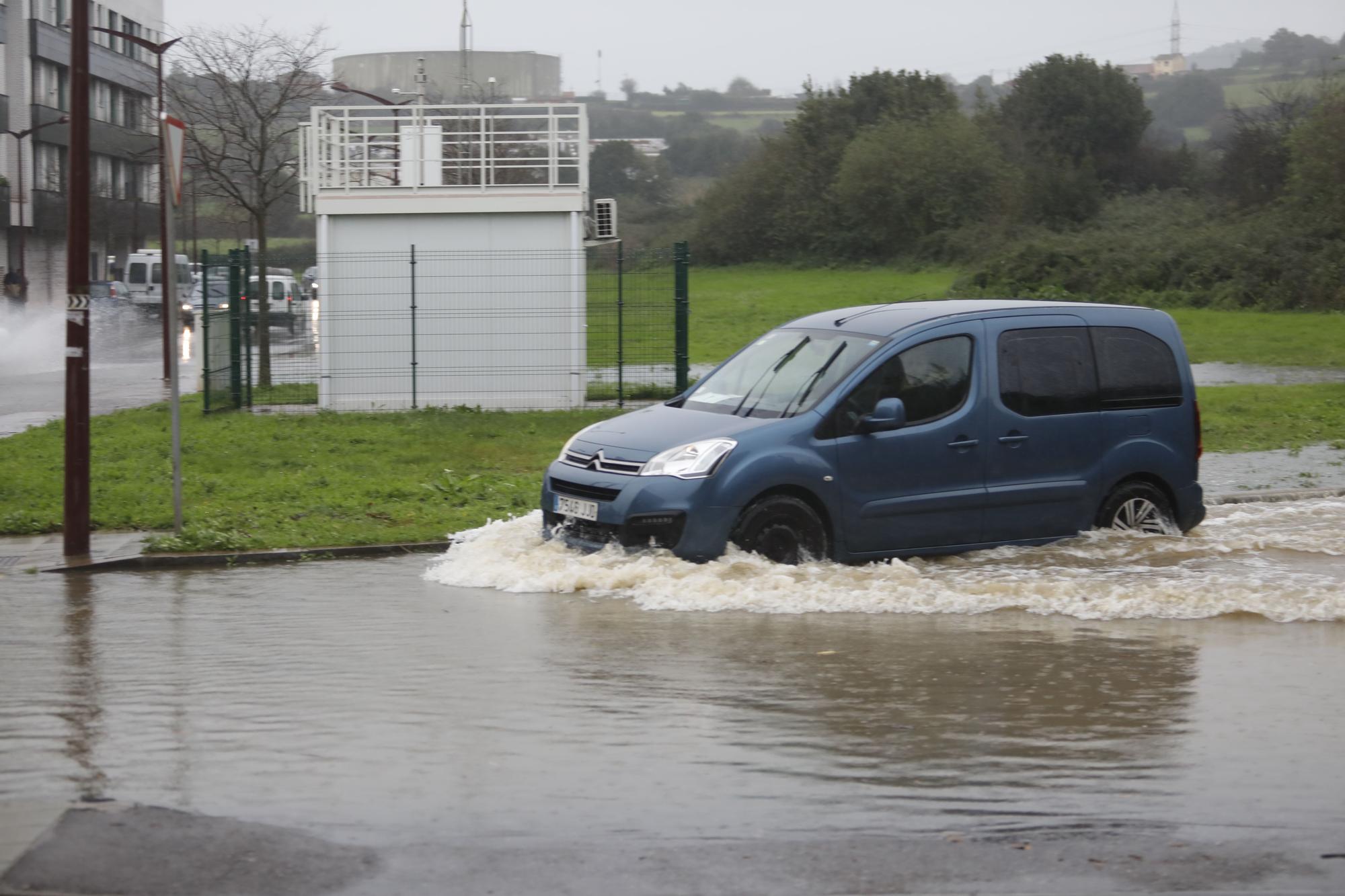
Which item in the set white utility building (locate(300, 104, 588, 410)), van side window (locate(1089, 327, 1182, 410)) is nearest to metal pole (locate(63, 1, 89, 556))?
van side window (locate(1089, 327, 1182, 410))

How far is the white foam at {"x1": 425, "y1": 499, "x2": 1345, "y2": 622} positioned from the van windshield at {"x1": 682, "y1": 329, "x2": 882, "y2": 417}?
113 cm

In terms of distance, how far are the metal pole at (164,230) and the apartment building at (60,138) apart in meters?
12.3

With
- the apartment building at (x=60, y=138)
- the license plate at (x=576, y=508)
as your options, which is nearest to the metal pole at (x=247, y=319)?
the license plate at (x=576, y=508)

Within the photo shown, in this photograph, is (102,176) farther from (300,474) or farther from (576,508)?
(576,508)

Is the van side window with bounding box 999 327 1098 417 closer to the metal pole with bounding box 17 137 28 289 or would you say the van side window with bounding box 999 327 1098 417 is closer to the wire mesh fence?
the wire mesh fence

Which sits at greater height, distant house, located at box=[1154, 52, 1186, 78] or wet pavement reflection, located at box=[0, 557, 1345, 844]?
distant house, located at box=[1154, 52, 1186, 78]

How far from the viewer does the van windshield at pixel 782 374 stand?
33.0 ft

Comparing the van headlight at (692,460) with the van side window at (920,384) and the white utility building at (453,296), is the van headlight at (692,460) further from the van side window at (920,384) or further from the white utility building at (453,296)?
the white utility building at (453,296)

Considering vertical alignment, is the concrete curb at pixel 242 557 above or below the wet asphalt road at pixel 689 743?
above

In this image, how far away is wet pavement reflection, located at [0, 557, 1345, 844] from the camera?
5.38 meters

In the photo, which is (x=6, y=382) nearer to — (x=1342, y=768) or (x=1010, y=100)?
(x=1342, y=768)

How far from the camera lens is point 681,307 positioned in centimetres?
2092

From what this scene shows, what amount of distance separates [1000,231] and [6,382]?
39980 millimetres

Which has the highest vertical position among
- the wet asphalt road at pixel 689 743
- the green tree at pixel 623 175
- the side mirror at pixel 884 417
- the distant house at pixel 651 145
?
the distant house at pixel 651 145
